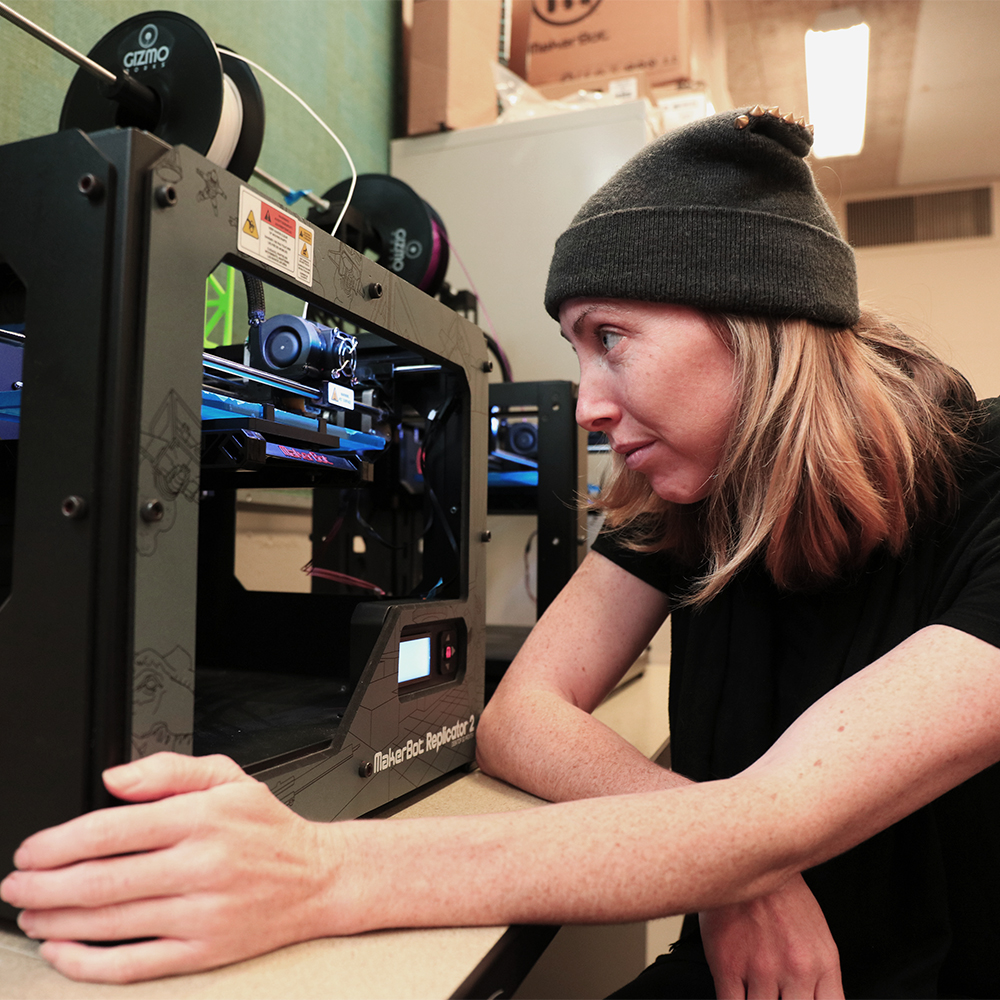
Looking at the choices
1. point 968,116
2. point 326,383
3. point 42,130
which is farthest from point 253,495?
point 968,116

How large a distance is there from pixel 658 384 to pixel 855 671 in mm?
328

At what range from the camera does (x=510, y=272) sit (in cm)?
180

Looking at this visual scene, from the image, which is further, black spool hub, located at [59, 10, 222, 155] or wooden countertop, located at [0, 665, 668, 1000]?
black spool hub, located at [59, 10, 222, 155]

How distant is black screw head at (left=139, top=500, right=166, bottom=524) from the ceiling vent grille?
457 centimetres

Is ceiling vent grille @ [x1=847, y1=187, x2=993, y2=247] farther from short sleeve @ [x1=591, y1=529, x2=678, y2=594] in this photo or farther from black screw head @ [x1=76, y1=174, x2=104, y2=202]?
black screw head @ [x1=76, y1=174, x2=104, y2=202]

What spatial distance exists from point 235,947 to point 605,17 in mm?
2300

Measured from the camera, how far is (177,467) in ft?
1.48

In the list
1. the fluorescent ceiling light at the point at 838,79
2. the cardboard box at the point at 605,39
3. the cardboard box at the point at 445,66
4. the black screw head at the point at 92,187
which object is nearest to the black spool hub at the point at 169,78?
the black screw head at the point at 92,187

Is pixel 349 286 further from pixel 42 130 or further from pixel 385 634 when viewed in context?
pixel 42 130

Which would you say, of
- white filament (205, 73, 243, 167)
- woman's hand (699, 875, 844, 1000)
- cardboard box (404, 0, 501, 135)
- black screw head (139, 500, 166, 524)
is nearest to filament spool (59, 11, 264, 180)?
white filament (205, 73, 243, 167)

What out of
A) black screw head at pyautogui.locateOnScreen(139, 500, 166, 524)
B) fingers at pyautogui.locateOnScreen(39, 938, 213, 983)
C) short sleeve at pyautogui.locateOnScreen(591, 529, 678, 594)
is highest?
black screw head at pyautogui.locateOnScreen(139, 500, 166, 524)

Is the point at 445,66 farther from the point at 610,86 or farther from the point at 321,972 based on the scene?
the point at 321,972

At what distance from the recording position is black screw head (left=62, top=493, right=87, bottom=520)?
0.42 m

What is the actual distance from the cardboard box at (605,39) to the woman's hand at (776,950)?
1993mm
